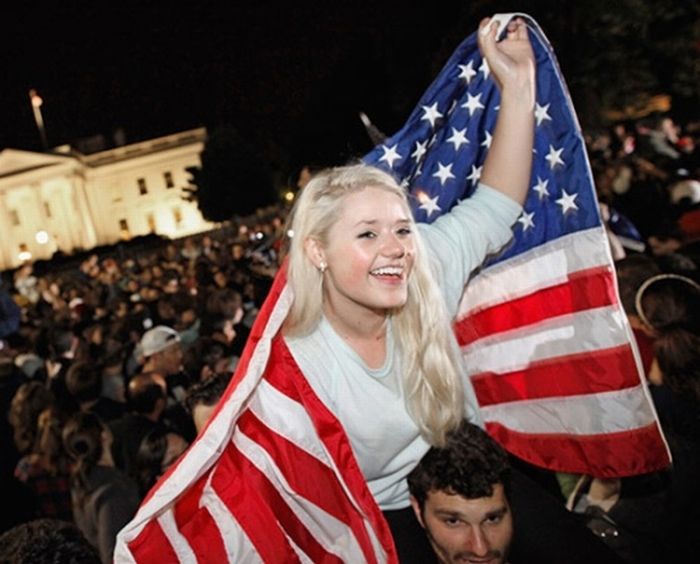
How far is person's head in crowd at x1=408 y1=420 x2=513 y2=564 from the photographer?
2.77 metres

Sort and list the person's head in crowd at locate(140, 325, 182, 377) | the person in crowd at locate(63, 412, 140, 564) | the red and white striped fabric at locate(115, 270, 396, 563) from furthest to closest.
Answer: the person's head in crowd at locate(140, 325, 182, 377), the person in crowd at locate(63, 412, 140, 564), the red and white striped fabric at locate(115, 270, 396, 563)

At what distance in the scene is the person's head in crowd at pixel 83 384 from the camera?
19.7 feet

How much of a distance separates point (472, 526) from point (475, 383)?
1.01 metres

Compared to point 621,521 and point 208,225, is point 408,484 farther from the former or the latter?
point 208,225

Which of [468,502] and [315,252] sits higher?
[315,252]

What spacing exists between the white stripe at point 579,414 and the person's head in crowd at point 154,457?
1859 millimetres

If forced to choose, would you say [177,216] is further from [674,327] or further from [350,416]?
[350,416]

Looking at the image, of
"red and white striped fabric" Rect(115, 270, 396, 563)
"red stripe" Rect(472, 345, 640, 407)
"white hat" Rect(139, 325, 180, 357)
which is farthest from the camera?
"white hat" Rect(139, 325, 180, 357)

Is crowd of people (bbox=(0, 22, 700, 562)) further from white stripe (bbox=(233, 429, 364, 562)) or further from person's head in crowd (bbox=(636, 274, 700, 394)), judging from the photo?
white stripe (bbox=(233, 429, 364, 562))

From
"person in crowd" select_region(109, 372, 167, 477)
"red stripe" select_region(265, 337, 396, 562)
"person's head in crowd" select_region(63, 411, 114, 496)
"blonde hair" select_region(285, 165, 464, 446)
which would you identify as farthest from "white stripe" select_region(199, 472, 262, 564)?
"person in crowd" select_region(109, 372, 167, 477)

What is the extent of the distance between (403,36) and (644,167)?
3676 centimetres

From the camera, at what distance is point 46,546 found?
257cm

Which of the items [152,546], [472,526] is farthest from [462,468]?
[152,546]

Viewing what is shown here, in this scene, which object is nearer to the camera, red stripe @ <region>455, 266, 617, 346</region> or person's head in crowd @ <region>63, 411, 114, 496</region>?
red stripe @ <region>455, 266, 617, 346</region>
